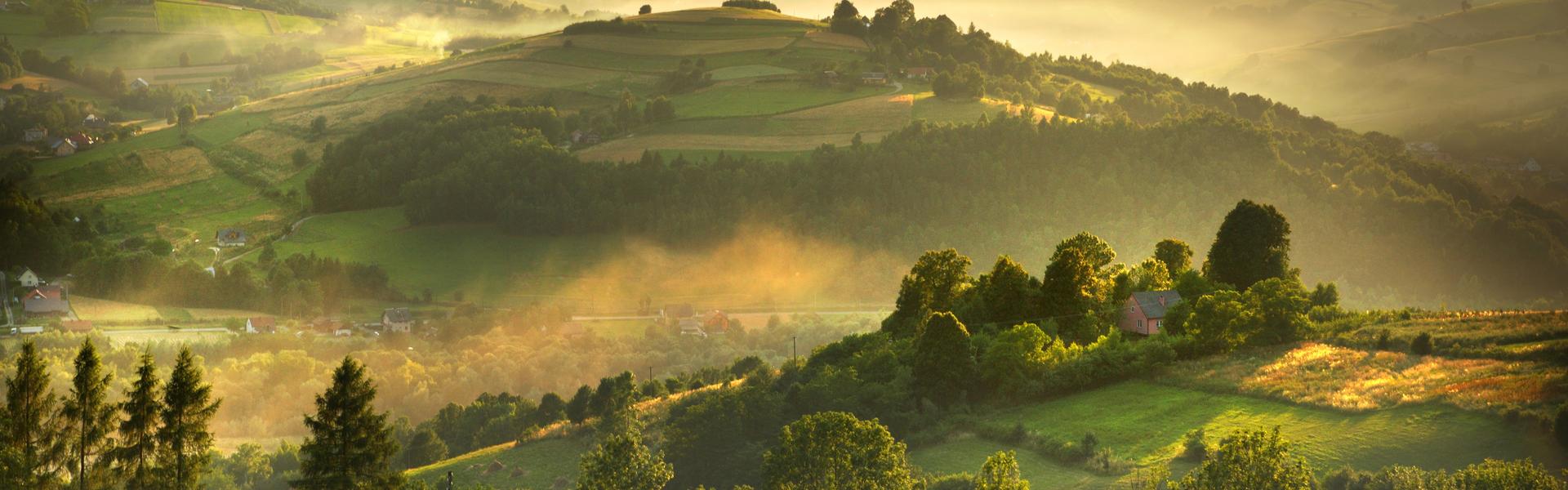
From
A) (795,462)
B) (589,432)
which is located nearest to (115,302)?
(589,432)

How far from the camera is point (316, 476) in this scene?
33281 mm

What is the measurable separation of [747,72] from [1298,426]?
94720mm

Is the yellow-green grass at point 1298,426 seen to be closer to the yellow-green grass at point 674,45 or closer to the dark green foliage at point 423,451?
the dark green foliage at point 423,451

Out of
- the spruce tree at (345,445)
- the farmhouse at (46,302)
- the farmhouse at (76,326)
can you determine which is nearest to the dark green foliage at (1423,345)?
the spruce tree at (345,445)

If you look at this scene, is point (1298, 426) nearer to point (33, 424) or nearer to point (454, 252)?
point (33, 424)

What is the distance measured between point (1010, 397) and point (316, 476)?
1065 inches

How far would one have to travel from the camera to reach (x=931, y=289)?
6325cm

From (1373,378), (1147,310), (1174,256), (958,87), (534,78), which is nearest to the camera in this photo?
(1373,378)

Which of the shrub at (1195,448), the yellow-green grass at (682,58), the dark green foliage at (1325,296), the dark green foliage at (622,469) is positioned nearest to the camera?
the dark green foliage at (622,469)

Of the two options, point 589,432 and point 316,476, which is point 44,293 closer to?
point 589,432

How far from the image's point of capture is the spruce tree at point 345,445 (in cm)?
3312

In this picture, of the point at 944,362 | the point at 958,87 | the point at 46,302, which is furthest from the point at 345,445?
the point at 958,87

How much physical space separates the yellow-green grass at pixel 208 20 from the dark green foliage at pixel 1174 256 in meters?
132

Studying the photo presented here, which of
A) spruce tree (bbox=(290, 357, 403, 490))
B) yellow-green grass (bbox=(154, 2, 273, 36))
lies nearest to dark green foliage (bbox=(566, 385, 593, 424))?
spruce tree (bbox=(290, 357, 403, 490))
